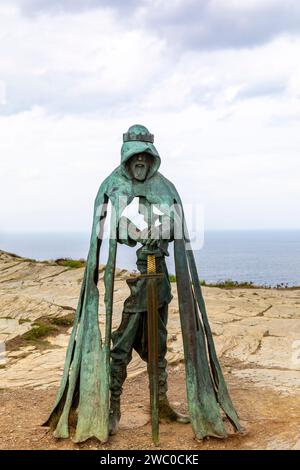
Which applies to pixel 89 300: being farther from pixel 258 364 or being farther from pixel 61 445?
pixel 258 364

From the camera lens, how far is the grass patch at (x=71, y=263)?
1442 cm

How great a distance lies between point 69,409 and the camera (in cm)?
446

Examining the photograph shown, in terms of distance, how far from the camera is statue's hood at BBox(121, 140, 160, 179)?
14.3ft

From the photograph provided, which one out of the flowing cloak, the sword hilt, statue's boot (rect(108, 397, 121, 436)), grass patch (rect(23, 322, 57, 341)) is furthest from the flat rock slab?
the sword hilt

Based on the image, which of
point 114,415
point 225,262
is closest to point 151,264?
point 114,415

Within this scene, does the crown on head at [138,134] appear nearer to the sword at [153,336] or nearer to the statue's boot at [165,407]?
the sword at [153,336]

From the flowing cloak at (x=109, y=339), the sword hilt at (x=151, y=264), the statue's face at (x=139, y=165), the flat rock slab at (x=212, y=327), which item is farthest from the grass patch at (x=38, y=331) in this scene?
the statue's face at (x=139, y=165)

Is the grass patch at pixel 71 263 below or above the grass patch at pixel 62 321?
above

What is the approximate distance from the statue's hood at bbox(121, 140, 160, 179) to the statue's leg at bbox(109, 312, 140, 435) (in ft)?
3.94

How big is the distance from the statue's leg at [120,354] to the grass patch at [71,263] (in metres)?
9.73

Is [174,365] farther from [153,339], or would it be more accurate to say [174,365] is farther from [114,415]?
[153,339]

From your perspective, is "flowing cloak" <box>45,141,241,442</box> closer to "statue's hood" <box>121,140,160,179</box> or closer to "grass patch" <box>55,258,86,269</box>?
"statue's hood" <box>121,140,160,179</box>

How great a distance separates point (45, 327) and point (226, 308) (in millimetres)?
3429
